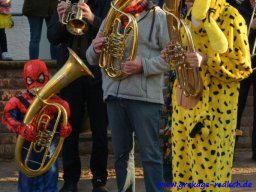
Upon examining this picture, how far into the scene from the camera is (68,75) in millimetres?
5910

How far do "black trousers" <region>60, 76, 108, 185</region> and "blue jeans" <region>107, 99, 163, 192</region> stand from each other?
2.42 ft

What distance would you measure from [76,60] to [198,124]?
1.61m

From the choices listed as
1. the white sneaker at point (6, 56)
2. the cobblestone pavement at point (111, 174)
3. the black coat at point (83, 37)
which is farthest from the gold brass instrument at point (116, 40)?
the white sneaker at point (6, 56)

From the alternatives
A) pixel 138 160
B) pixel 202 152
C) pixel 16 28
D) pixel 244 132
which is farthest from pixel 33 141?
pixel 16 28

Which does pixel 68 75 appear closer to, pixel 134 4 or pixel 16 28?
pixel 134 4

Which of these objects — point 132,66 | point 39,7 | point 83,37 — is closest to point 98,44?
point 132,66

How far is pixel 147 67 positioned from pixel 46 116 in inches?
38.4

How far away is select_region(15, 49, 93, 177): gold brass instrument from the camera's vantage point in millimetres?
5859

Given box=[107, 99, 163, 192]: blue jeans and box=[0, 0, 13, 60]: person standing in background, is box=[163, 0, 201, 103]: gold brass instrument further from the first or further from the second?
box=[0, 0, 13, 60]: person standing in background

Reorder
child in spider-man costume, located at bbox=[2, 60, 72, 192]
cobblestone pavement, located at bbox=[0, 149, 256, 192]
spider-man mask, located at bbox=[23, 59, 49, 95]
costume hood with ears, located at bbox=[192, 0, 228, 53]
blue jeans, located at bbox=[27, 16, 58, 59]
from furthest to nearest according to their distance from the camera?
blue jeans, located at bbox=[27, 16, 58, 59] < cobblestone pavement, located at bbox=[0, 149, 256, 192] < spider-man mask, located at bbox=[23, 59, 49, 95] < child in spider-man costume, located at bbox=[2, 60, 72, 192] < costume hood with ears, located at bbox=[192, 0, 228, 53]

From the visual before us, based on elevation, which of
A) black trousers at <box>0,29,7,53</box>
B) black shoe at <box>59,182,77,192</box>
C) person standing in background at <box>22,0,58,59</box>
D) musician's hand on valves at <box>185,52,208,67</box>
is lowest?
black shoe at <box>59,182,77,192</box>

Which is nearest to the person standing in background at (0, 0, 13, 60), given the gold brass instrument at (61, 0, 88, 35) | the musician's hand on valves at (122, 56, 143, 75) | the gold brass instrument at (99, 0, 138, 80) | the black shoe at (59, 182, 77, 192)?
the black shoe at (59, 182, 77, 192)

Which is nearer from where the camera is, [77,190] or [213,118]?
[213,118]

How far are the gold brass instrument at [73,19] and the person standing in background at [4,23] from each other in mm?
3539
